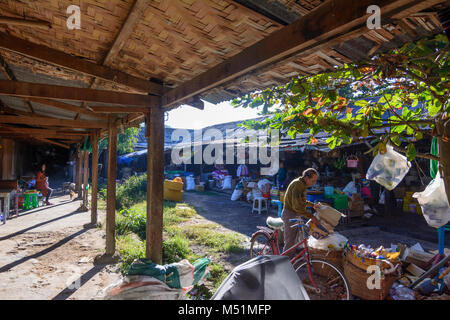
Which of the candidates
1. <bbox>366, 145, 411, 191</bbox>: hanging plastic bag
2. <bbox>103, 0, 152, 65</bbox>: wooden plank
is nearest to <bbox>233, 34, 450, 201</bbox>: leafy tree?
<bbox>366, 145, 411, 191</bbox>: hanging plastic bag

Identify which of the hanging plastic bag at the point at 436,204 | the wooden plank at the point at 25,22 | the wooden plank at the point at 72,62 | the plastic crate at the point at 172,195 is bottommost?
the plastic crate at the point at 172,195

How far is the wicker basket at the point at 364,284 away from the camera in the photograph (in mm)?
3531

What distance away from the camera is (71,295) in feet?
12.7

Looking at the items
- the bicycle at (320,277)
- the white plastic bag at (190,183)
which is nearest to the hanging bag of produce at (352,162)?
the bicycle at (320,277)

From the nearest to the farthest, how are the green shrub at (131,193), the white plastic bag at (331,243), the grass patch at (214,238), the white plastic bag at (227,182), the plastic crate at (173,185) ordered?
1. the white plastic bag at (331,243)
2. the grass patch at (214,238)
3. the green shrub at (131,193)
4. the plastic crate at (173,185)
5. the white plastic bag at (227,182)

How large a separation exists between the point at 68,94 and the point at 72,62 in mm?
429

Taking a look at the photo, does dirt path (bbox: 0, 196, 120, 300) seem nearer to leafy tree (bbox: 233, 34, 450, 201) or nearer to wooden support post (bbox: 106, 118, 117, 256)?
wooden support post (bbox: 106, 118, 117, 256)

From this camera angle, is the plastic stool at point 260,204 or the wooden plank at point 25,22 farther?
the plastic stool at point 260,204

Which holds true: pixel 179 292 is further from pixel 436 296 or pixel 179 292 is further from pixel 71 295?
pixel 436 296

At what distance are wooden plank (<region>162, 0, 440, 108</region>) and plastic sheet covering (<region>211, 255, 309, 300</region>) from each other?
5.51ft

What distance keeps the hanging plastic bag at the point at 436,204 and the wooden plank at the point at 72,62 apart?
14.1ft

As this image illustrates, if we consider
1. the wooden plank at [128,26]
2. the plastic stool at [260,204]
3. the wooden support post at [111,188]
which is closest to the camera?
the wooden plank at [128,26]

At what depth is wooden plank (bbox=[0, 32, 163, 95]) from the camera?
118 inches

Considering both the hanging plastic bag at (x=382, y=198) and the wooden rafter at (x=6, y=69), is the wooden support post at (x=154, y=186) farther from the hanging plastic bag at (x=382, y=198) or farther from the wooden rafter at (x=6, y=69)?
the hanging plastic bag at (x=382, y=198)
